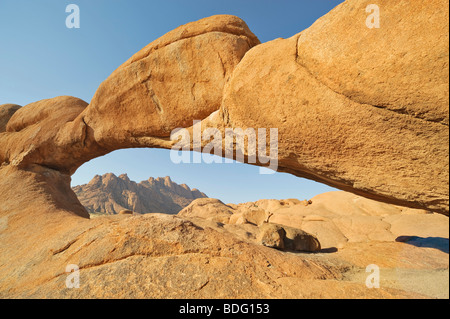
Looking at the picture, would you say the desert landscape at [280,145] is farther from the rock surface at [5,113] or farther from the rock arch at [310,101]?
the rock surface at [5,113]

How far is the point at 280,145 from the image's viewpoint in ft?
16.0

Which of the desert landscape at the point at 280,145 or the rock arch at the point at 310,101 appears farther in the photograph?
the rock arch at the point at 310,101

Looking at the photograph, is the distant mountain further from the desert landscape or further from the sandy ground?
the sandy ground

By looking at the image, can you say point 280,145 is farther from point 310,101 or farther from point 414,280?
point 414,280

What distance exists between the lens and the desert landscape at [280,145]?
3.25 meters

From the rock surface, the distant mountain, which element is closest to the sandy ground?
the rock surface

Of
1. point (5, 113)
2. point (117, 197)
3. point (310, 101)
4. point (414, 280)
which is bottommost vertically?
point (117, 197)

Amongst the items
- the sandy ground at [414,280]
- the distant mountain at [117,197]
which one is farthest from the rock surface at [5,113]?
the distant mountain at [117,197]

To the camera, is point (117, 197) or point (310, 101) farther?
point (117, 197)

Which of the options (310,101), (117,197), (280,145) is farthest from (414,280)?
(117,197)

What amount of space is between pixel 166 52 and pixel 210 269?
21.5 ft

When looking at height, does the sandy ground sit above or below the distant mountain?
above

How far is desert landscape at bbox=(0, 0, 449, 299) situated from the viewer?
3.25 meters
